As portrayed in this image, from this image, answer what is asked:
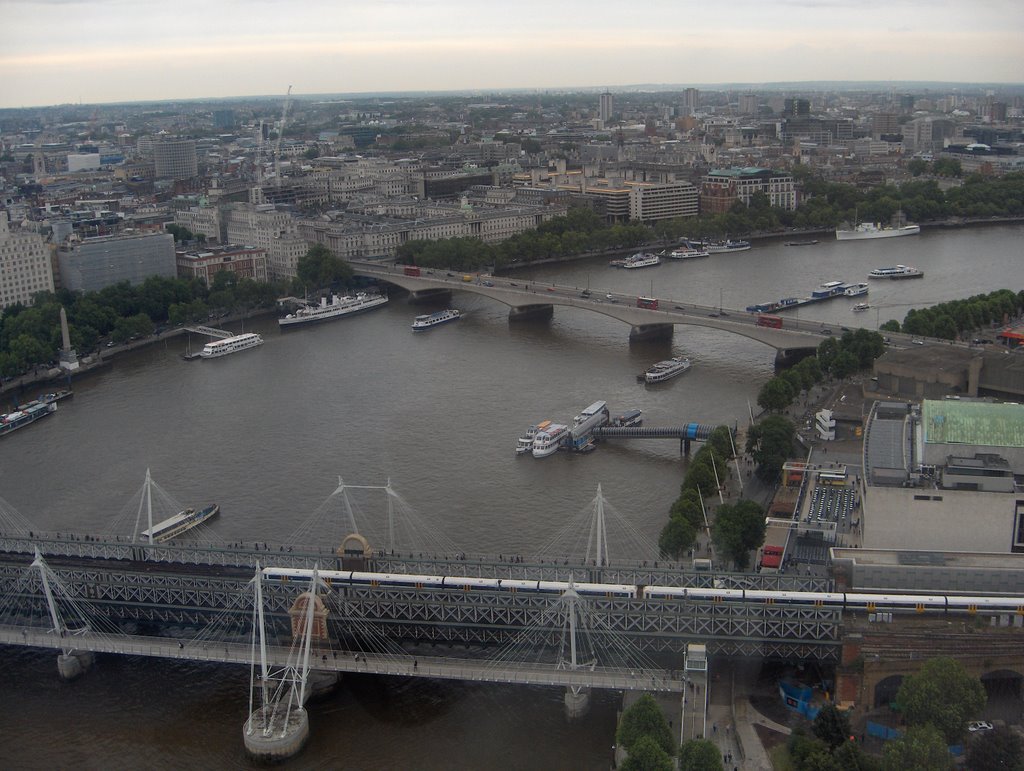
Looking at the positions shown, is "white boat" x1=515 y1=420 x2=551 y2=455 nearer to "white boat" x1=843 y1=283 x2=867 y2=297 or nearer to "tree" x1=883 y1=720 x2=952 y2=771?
"tree" x1=883 y1=720 x2=952 y2=771

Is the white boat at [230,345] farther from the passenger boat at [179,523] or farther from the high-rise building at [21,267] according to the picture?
the passenger boat at [179,523]

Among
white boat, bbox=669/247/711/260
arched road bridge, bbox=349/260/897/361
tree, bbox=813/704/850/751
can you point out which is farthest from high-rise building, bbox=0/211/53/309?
tree, bbox=813/704/850/751

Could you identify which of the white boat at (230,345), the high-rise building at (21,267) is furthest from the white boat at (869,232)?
the high-rise building at (21,267)

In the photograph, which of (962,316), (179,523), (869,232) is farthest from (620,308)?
(869,232)

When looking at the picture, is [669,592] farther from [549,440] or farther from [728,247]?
[728,247]

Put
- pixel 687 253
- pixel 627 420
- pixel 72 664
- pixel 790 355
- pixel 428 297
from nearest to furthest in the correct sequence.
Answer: pixel 72 664, pixel 627 420, pixel 790 355, pixel 428 297, pixel 687 253

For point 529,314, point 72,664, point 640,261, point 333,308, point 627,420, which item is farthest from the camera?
point 640,261
